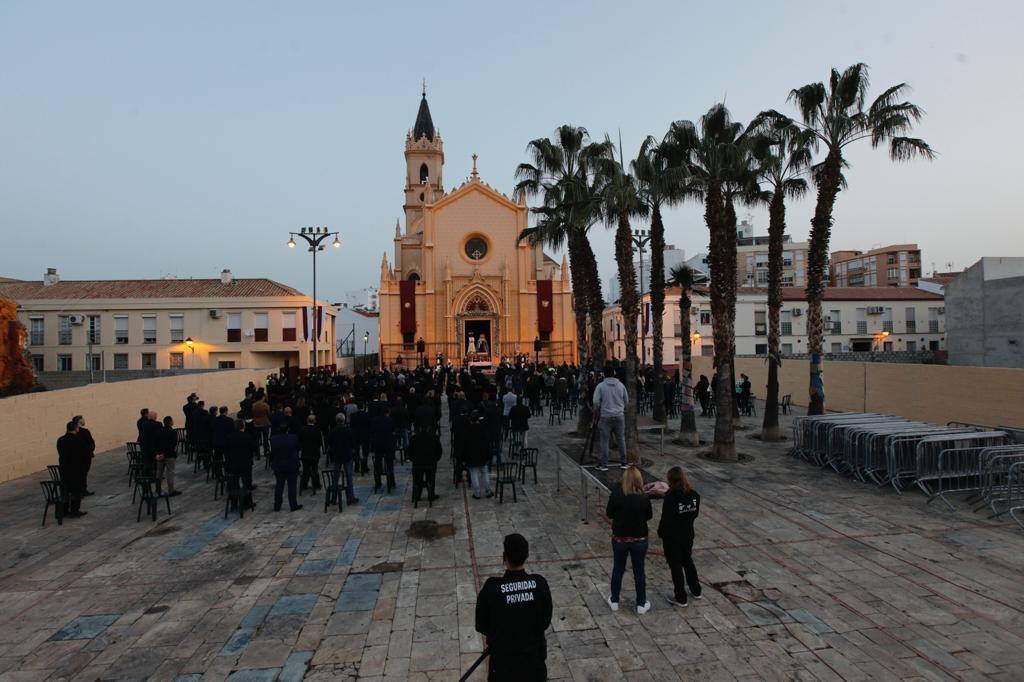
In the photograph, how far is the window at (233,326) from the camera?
117 feet

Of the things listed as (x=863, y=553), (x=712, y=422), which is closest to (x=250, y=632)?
(x=863, y=553)

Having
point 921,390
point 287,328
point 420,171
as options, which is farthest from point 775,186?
point 420,171

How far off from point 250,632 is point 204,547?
3003mm

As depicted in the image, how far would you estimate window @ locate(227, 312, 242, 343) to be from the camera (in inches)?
1405

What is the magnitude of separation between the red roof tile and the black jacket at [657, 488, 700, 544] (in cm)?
3503

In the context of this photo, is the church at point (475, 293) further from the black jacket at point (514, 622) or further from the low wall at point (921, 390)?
the black jacket at point (514, 622)

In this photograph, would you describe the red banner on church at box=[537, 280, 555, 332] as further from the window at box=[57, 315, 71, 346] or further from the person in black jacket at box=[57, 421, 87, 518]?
the person in black jacket at box=[57, 421, 87, 518]

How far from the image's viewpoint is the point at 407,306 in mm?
46094

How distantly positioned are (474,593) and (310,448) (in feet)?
17.9

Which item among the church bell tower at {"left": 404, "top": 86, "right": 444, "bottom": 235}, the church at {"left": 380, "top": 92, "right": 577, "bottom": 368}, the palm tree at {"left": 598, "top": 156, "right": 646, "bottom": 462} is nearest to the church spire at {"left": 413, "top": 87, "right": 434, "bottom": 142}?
the church bell tower at {"left": 404, "top": 86, "right": 444, "bottom": 235}

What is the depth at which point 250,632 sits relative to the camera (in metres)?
5.38

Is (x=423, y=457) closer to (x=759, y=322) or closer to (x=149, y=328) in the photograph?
(x=149, y=328)

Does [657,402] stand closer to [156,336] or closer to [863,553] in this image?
[863,553]

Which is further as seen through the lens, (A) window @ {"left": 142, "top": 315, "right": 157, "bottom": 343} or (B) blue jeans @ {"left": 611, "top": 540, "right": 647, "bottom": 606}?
(A) window @ {"left": 142, "top": 315, "right": 157, "bottom": 343}
